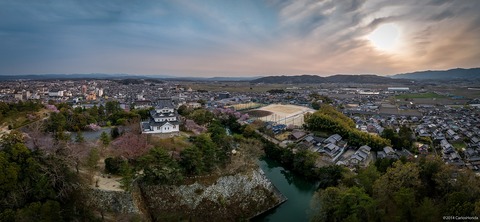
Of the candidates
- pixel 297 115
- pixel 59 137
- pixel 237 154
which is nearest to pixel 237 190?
pixel 237 154

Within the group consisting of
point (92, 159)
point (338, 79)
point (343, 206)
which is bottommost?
point (343, 206)

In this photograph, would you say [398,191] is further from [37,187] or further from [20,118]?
[20,118]

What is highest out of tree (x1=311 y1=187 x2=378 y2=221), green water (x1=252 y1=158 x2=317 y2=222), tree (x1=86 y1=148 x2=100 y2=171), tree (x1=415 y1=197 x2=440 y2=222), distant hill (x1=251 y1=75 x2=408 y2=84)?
distant hill (x1=251 y1=75 x2=408 y2=84)

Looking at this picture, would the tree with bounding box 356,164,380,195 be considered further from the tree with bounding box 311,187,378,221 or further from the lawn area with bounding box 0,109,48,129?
the lawn area with bounding box 0,109,48,129

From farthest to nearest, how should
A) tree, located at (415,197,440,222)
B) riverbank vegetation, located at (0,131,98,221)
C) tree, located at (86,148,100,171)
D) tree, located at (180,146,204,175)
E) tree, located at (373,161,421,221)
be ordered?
1. tree, located at (180,146,204,175)
2. tree, located at (86,148,100,171)
3. tree, located at (373,161,421,221)
4. tree, located at (415,197,440,222)
5. riverbank vegetation, located at (0,131,98,221)

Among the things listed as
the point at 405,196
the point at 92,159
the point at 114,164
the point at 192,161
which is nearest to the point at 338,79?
the point at 405,196

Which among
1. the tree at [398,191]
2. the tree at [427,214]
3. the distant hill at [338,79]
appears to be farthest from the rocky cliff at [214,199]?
the distant hill at [338,79]

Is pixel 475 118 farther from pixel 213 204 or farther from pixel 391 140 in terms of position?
pixel 213 204

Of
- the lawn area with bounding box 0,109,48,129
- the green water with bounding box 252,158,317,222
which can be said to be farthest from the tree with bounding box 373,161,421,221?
the lawn area with bounding box 0,109,48,129

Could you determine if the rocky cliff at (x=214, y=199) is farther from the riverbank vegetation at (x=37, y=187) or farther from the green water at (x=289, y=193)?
the riverbank vegetation at (x=37, y=187)
